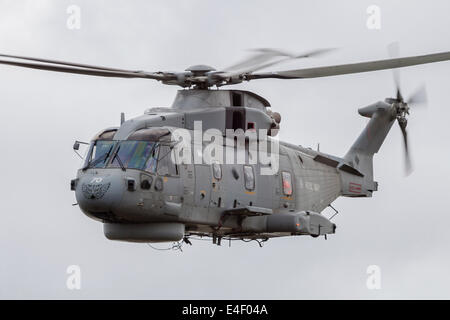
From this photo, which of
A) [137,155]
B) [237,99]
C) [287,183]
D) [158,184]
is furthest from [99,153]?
[287,183]

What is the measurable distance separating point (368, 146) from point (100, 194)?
11710 mm

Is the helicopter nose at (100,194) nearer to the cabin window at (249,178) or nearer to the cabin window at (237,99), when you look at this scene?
the cabin window at (249,178)

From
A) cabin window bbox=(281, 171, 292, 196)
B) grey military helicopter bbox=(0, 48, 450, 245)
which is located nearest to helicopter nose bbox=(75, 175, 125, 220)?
grey military helicopter bbox=(0, 48, 450, 245)

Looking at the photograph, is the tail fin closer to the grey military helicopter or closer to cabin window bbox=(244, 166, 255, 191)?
the grey military helicopter

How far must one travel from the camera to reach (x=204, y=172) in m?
27.7

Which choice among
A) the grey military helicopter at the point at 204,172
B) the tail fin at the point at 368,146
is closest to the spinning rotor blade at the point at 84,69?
the grey military helicopter at the point at 204,172

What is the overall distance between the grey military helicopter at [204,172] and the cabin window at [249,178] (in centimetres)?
3

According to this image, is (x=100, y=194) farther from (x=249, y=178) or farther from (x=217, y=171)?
(x=249, y=178)

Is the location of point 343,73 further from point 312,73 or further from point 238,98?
point 238,98

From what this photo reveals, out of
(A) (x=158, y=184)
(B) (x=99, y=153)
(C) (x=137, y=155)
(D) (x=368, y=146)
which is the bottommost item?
(A) (x=158, y=184)

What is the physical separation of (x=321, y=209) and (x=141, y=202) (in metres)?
7.63

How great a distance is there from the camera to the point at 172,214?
2678 centimetres

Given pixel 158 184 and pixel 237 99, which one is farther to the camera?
pixel 237 99

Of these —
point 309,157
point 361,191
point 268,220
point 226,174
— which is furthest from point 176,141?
point 361,191
